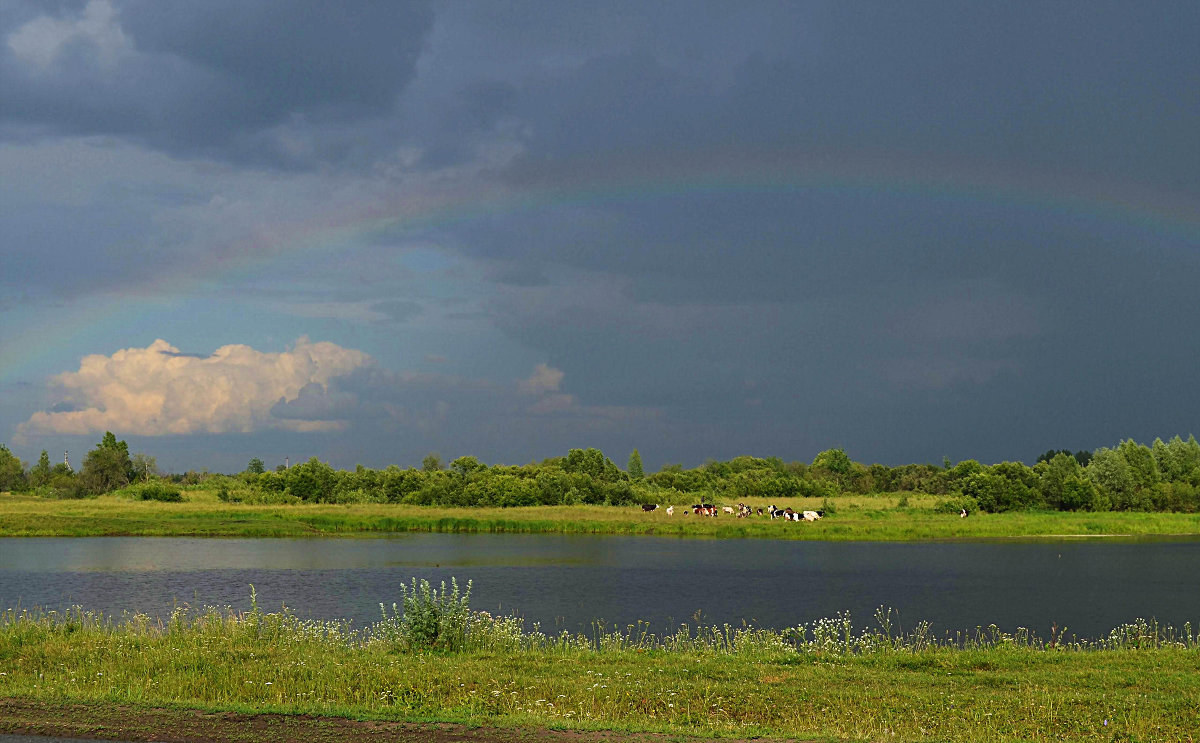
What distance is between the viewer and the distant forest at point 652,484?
10406 centimetres

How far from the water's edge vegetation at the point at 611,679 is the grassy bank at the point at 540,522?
190ft

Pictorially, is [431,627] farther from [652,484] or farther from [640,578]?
[652,484]

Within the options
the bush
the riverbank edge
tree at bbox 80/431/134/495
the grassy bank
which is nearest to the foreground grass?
the riverbank edge

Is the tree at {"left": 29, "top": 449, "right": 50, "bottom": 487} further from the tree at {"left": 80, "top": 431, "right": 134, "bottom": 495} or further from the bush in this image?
the bush

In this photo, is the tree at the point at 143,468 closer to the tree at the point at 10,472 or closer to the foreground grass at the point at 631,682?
the tree at the point at 10,472

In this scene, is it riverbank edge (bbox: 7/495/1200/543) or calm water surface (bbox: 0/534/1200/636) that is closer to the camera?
calm water surface (bbox: 0/534/1200/636)

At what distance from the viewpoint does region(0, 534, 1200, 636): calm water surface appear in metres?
35.5

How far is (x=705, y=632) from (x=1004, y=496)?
8367 cm

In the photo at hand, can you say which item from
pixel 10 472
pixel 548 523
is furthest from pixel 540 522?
pixel 10 472

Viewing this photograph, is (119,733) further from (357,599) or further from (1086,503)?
(1086,503)

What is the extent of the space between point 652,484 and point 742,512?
35540 millimetres

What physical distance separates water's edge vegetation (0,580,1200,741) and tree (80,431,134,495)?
132m

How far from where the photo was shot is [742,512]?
94.8 meters

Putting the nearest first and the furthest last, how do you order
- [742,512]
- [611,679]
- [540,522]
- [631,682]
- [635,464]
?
[631,682] < [611,679] < [540,522] < [742,512] < [635,464]
